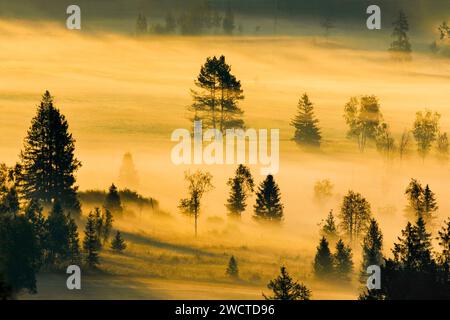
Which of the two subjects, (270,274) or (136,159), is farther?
(136,159)

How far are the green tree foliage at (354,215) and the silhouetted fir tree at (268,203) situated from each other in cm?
687

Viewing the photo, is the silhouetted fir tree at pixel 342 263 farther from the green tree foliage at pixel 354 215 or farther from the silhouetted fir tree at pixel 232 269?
the green tree foliage at pixel 354 215

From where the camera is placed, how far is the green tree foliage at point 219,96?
17388 centimetres

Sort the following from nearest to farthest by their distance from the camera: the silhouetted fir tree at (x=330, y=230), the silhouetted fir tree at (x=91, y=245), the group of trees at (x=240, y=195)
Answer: the silhouetted fir tree at (x=91, y=245) < the group of trees at (x=240, y=195) < the silhouetted fir tree at (x=330, y=230)

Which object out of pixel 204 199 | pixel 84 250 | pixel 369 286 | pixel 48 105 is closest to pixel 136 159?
pixel 204 199

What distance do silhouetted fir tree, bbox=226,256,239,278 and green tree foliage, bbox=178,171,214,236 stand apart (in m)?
17.5

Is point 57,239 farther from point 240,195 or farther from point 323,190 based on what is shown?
point 323,190

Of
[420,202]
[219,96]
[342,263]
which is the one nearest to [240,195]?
[420,202]

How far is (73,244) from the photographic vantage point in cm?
12594

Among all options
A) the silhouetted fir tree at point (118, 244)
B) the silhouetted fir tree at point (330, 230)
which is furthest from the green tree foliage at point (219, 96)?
the silhouetted fir tree at point (118, 244)

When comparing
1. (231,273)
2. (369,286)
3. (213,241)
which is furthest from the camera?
(213,241)

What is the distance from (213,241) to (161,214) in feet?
25.5
